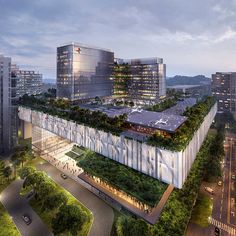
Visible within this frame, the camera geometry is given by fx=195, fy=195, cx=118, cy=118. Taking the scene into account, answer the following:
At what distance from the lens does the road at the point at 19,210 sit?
135 feet

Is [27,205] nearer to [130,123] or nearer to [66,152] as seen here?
[66,152]

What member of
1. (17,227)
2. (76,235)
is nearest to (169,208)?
(76,235)

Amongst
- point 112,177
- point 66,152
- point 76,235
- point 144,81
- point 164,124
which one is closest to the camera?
point 76,235

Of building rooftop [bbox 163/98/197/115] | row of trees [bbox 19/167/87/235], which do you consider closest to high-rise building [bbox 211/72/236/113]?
building rooftop [bbox 163/98/197/115]

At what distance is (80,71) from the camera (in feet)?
381

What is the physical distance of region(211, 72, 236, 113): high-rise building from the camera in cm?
15300

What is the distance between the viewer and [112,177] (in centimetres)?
4862

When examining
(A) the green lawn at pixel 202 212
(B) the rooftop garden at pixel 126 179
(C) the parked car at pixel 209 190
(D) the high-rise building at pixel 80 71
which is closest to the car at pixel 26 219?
(B) the rooftop garden at pixel 126 179

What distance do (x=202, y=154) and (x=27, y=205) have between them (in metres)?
58.3

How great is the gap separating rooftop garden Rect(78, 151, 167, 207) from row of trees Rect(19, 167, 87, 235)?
32.4 ft

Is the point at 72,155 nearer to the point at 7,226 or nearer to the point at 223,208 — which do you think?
the point at 7,226

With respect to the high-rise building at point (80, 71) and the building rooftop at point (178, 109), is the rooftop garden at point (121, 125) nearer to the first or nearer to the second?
the building rooftop at point (178, 109)

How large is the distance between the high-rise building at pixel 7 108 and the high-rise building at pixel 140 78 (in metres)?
79.8

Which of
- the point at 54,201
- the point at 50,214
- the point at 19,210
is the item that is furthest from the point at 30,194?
the point at 54,201
